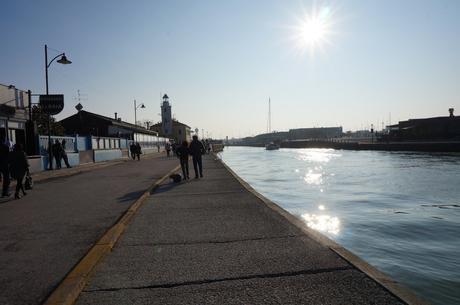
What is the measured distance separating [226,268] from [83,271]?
1710mm

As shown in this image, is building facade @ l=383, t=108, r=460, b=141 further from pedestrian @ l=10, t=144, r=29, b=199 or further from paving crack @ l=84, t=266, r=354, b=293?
paving crack @ l=84, t=266, r=354, b=293

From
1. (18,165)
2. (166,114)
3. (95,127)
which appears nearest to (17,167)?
(18,165)

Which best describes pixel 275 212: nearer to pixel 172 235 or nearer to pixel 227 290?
pixel 172 235

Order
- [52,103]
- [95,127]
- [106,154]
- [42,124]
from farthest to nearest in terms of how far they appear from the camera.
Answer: [95,127]
[42,124]
[106,154]
[52,103]

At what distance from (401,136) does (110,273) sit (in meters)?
90.6

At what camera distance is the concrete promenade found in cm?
442

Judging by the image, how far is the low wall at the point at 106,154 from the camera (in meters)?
36.1

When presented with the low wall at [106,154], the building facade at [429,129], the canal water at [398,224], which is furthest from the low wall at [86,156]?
the building facade at [429,129]

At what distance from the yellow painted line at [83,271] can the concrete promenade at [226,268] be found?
3.4 inches

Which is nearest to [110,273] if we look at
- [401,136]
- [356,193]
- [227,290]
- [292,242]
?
[227,290]

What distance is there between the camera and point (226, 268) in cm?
535

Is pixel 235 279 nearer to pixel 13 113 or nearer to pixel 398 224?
pixel 398 224

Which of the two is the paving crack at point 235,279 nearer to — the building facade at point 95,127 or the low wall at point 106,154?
the low wall at point 106,154

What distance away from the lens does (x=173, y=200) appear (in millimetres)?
12156
